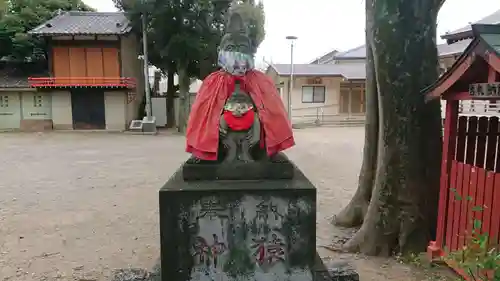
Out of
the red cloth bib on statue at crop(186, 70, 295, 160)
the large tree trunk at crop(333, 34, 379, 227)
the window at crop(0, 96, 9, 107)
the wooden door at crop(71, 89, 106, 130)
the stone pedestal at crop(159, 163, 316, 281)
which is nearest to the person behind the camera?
the stone pedestal at crop(159, 163, 316, 281)

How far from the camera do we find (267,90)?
362 cm

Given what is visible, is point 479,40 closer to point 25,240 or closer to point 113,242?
point 113,242

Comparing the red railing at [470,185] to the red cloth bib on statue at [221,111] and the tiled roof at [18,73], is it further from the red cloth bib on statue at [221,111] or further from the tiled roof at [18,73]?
the tiled roof at [18,73]

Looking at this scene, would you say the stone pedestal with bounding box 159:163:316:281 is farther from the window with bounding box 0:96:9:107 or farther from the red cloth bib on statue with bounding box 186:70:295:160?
the window with bounding box 0:96:9:107

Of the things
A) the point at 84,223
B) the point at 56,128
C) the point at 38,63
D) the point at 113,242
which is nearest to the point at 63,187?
the point at 84,223

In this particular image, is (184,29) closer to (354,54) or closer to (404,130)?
(404,130)

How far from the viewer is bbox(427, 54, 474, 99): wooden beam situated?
397 centimetres

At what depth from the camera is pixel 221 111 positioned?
3.54 meters

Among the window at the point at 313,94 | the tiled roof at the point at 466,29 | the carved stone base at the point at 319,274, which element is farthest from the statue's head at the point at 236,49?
the window at the point at 313,94

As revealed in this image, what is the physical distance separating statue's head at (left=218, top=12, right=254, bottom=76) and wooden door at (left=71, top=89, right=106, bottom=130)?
21.2 meters

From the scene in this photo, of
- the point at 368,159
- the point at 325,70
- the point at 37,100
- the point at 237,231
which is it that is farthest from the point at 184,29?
the point at 237,231

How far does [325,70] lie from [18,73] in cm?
1923

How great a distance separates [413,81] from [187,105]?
61.1 feet

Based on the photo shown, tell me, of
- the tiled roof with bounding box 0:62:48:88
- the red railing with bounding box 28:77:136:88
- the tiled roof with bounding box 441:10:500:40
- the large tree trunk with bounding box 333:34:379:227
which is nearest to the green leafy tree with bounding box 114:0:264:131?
the red railing with bounding box 28:77:136:88
